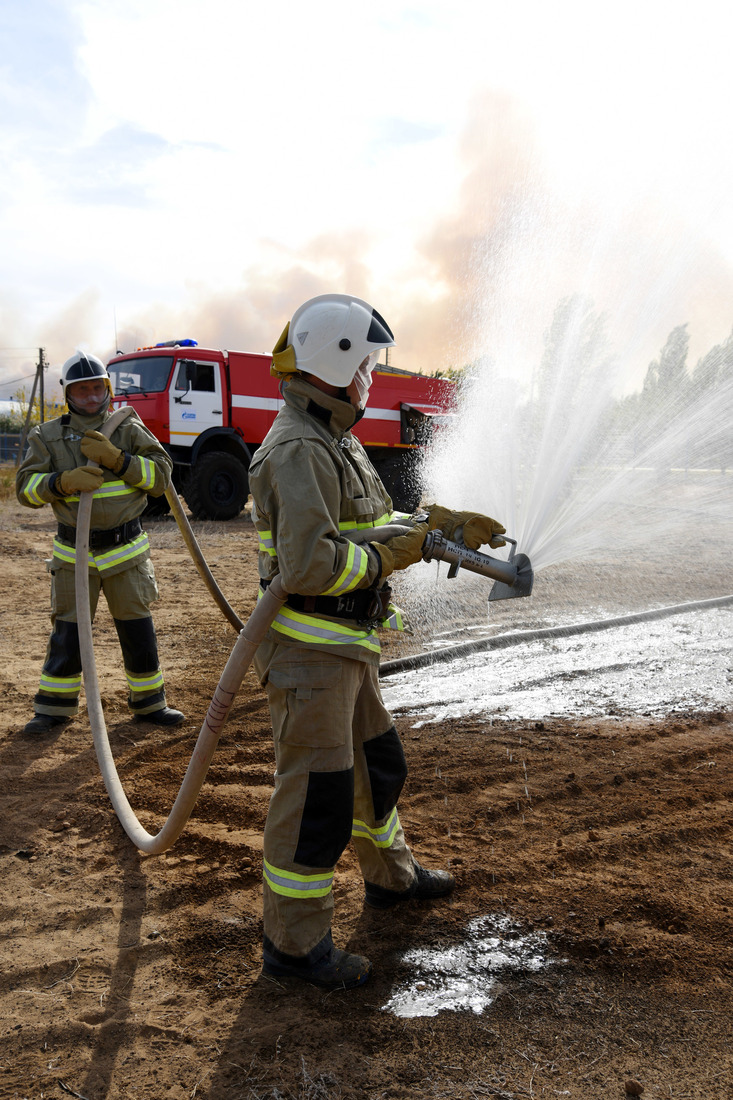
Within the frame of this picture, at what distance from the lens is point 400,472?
49.4 feet

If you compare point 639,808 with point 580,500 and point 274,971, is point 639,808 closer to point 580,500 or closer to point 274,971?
point 274,971

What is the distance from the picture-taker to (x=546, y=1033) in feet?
6.77

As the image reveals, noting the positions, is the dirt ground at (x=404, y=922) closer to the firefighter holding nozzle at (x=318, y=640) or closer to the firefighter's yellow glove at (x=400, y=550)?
the firefighter holding nozzle at (x=318, y=640)

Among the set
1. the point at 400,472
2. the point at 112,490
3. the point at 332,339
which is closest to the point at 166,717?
the point at 112,490

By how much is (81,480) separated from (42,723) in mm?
1401

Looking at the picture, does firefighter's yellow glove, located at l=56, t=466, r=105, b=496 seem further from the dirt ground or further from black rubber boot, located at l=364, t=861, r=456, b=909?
black rubber boot, located at l=364, t=861, r=456, b=909

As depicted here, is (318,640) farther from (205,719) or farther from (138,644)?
(138,644)

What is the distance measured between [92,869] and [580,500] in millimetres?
4824

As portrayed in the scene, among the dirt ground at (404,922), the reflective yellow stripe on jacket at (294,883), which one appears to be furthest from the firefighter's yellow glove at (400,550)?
the dirt ground at (404,922)

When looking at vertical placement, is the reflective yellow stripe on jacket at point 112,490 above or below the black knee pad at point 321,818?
above

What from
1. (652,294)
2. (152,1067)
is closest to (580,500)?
(652,294)

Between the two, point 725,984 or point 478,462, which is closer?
point 725,984

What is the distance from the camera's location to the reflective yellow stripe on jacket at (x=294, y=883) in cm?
225

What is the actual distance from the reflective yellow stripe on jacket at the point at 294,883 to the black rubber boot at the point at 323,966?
0.50 ft
